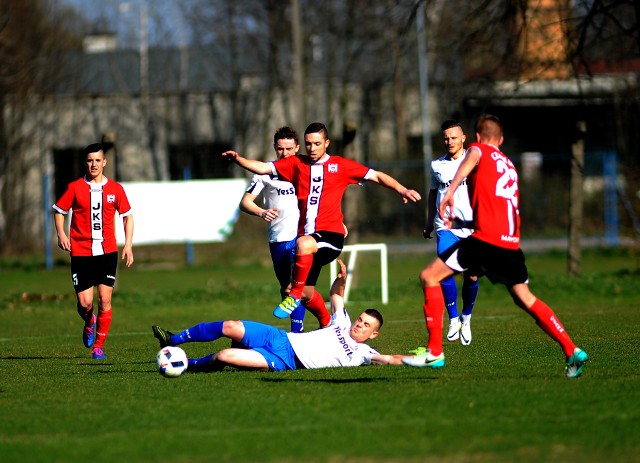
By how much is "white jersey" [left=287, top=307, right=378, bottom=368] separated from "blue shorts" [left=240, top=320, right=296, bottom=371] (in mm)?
75

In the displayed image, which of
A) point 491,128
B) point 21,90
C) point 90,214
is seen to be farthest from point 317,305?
point 21,90

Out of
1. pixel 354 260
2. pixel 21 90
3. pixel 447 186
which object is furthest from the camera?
pixel 21 90

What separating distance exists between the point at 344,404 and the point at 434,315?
1394mm

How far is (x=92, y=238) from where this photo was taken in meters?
11.6

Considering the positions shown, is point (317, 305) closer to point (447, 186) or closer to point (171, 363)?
point (447, 186)

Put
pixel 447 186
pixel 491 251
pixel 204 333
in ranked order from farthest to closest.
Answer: pixel 447 186 → pixel 204 333 → pixel 491 251

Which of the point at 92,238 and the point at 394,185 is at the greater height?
the point at 394,185

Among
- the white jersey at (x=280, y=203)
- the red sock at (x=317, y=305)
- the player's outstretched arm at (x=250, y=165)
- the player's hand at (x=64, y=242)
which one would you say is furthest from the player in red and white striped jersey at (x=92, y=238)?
the player's outstretched arm at (x=250, y=165)

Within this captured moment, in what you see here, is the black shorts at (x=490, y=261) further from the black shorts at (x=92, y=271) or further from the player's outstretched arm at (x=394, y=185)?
the black shorts at (x=92, y=271)

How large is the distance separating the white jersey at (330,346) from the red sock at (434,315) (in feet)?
3.26

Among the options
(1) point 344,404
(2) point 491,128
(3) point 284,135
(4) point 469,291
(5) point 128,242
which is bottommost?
(1) point 344,404

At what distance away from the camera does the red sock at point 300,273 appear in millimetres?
→ 9992

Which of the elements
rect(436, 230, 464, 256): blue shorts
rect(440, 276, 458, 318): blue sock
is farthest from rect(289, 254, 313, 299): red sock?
rect(440, 276, 458, 318): blue sock

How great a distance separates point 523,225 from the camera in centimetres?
3048
